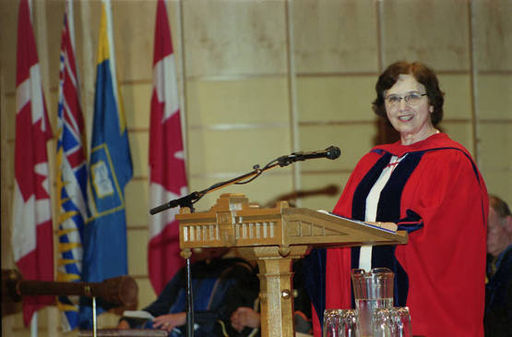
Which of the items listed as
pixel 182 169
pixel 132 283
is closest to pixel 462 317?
pixel 132 283

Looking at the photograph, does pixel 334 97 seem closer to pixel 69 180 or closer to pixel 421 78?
pixel 69 180

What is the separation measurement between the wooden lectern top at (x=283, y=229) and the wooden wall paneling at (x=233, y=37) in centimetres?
383

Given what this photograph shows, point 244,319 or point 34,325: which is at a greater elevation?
point 244,319

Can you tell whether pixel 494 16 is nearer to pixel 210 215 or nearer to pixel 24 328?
pixel 210 215

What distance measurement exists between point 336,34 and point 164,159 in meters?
1.81

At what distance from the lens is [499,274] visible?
15.3 ft

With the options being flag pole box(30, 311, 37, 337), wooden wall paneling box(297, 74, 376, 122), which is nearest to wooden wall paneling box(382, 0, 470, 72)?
wooden wall paneling box(297, 74, 376, 122)

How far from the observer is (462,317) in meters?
2.82

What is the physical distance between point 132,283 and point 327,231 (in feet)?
8.16

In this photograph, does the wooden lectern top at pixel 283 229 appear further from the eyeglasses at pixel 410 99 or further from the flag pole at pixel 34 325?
the flag pole at pixel 34 325

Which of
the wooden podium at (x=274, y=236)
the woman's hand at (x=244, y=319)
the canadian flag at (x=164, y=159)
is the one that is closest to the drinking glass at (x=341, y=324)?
the wooden podium at (x=274, y=236)

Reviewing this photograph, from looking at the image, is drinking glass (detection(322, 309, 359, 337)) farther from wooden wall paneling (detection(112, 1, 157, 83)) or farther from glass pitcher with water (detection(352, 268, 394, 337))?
wooden wall paneling (detection(112, 1, 157, 83))

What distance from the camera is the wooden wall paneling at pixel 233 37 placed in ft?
20.6

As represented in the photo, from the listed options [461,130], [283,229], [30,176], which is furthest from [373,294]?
[30,176]
